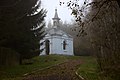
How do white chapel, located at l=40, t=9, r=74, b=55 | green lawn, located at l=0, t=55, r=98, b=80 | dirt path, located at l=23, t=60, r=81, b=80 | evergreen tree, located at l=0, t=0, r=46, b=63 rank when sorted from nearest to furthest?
dirt path, located at l=23, t=60, r=81, b=80 → green lawn, located at l=0, t=55, r=98, b=80 → evergreen tree, located at l=0, t=0, r=46, b=63 → white chapel, located at l=40, t=9, r=74, b=55

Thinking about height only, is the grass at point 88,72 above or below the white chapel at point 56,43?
below

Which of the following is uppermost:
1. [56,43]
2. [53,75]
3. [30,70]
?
[56,43]

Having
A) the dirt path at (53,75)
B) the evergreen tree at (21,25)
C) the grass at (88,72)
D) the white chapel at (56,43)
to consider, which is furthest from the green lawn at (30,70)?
the white chapel at (56,43)

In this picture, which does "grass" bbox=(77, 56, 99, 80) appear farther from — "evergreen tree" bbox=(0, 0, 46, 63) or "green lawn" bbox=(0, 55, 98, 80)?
"evergreen tree" bbox=(0, 0, 46, 63)

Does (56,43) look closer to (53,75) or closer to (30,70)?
(30,70)

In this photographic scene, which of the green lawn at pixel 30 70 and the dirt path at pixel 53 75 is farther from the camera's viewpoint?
the green lawn at pixel 30 70

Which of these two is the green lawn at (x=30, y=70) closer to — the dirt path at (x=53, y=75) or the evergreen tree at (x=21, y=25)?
the dirt path at (x=53, y=75)

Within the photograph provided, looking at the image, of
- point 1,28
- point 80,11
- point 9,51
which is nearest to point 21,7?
point 1,28

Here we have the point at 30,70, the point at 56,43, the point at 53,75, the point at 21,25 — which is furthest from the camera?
the point at 56,43

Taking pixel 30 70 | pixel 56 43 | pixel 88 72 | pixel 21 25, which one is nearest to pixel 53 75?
pixel 88 72

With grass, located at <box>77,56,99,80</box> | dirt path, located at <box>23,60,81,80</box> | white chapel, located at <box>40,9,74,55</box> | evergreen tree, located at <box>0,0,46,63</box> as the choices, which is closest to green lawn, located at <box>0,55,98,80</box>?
grass, located at <box>77,56,99,80</box>

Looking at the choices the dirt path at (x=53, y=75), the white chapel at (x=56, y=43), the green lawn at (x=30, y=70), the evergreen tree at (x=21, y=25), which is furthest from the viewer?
the white chapel at (x=56, y=43)

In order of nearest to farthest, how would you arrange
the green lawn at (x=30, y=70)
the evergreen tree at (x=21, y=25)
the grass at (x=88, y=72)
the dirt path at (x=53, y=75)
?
the dirt path at (x=53, y=75), the grass at (x=88, y=72), the green lawn at (x=30, y=70), the evergreen tree at (x=21, y=25)

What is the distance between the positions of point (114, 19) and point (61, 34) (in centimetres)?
4430
